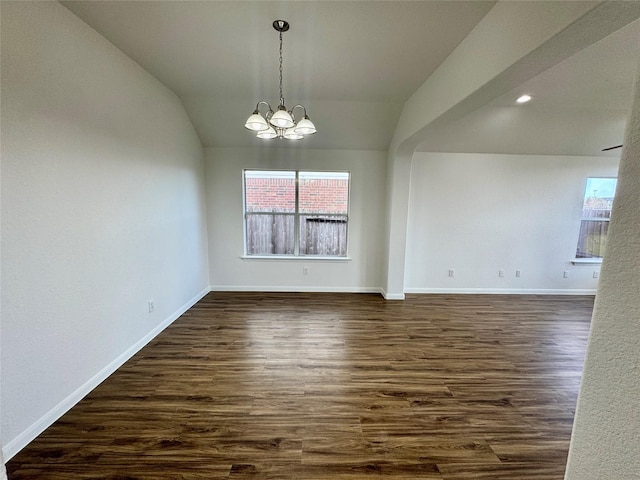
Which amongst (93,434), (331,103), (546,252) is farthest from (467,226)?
(93,434)

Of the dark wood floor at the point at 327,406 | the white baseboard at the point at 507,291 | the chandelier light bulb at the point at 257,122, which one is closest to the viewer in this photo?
the dark wood floor at the point at 327,406

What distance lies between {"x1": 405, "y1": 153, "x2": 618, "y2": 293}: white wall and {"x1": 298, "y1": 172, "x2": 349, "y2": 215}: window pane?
1.18 meters

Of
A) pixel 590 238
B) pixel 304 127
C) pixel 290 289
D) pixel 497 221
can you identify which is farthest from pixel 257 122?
pixel 590 238

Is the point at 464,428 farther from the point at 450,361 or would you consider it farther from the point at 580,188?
the point at 580,188

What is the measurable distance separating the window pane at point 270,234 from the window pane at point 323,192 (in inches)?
16.1

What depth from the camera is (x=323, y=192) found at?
4.56m

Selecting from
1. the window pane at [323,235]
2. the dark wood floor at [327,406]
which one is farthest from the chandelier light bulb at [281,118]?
the window pane at [323,235]

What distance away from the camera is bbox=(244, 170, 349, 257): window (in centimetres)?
453

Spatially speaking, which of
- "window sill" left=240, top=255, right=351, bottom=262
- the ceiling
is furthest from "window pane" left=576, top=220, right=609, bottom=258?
"window sill" left=240, top=255, right=351, bottom=262

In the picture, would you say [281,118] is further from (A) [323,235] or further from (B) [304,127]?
(A) [323,235]

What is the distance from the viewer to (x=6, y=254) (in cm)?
153

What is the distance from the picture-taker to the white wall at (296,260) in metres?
4.38

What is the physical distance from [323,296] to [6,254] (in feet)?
11.8

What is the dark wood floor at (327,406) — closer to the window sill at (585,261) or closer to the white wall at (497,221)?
the white wall at (497,221)
